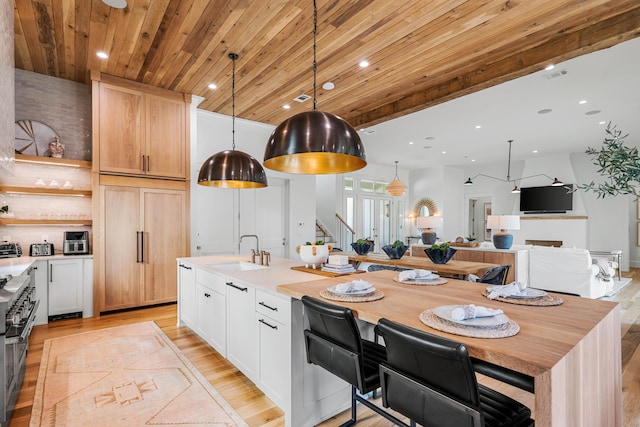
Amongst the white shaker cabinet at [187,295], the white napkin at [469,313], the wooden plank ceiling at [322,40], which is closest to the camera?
the white napkin at [469,313]

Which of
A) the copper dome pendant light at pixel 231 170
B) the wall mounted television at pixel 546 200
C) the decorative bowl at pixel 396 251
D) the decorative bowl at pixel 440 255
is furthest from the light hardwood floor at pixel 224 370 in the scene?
the wall mounted television at pixel 546 200

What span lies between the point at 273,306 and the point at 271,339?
8.7 inches

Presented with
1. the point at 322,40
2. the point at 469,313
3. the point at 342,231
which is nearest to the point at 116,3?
the point at 322,40

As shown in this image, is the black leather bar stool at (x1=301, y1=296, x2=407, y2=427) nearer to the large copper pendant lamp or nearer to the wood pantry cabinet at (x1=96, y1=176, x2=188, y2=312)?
the large copper pendant lamp

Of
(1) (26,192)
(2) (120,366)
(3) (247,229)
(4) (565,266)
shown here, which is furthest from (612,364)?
(1) (26,192)

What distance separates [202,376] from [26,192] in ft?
11.3

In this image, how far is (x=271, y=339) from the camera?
6.95 feet

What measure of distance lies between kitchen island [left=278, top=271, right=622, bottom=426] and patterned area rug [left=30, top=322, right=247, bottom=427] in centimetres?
110

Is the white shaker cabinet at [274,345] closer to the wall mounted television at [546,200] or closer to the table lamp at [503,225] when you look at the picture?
the table lamp at [503,225]

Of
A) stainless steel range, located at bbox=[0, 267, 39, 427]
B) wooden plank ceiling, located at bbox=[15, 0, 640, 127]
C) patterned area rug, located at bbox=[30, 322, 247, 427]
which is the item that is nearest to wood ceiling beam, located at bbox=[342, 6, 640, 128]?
wooden plank ceiling, located at bbox=[15, 0, 640, 127]

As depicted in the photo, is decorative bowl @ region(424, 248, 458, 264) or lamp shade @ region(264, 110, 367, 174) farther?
decorative bowl @ region(424, 248, 458, 264)

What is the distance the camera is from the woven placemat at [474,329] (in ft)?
3.84

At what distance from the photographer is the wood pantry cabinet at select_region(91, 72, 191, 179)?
4281 mm

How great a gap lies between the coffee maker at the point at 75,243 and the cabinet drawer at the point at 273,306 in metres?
3.42
